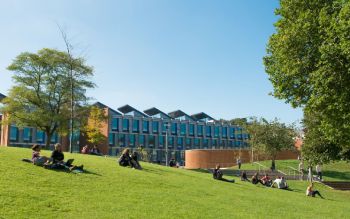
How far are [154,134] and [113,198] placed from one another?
305 ft

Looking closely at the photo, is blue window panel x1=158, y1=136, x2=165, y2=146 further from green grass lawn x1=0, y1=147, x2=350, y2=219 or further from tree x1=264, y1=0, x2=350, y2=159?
green grass lawn x1=0, y1=147, x2=350, y2=219

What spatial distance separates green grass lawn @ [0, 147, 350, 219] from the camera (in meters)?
10.6

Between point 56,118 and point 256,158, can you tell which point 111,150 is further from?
point 56,118

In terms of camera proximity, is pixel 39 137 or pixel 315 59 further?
pixel 39 137

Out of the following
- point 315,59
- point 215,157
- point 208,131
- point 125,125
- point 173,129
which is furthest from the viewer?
point 208,131

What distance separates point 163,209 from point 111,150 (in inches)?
3350

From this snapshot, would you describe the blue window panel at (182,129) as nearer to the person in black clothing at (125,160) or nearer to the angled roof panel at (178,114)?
the angled roof panel at (178,114)

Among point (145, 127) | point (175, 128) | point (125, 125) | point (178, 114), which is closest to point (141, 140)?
point (145, 127)

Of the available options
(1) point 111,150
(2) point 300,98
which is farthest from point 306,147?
(1) point 111,150

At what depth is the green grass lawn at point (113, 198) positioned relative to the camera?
10562mm

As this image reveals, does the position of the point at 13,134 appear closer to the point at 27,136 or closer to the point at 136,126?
the point at 27,136

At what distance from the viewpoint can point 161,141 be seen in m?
106

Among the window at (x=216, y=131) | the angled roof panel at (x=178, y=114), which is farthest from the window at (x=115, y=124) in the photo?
the window at (x=216, y=131)

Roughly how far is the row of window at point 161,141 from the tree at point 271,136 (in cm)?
4639
